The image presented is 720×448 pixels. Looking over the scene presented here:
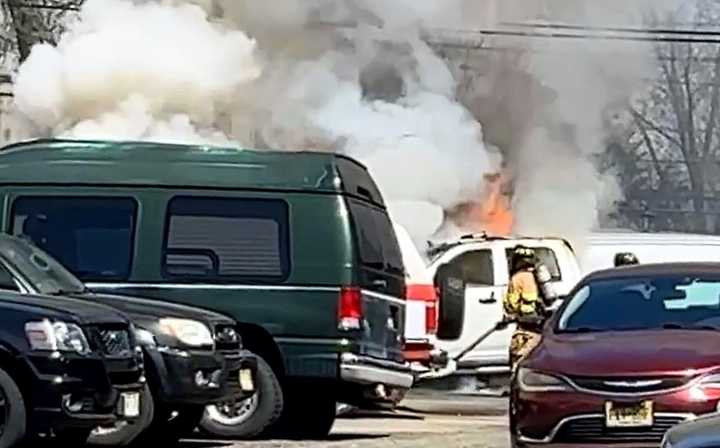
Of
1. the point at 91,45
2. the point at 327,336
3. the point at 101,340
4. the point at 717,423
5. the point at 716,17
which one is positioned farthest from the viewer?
the point at 716,17

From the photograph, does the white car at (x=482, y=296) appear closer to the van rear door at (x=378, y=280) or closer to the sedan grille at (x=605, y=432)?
the van rear door at (x=378, y=280)

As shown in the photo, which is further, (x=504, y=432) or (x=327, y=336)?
(x=504, y=432)

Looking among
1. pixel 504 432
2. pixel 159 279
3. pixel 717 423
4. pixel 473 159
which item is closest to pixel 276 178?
pixel 159 279

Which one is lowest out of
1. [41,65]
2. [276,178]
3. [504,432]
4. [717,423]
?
[504,432]

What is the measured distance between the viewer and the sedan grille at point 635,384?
34.6ft

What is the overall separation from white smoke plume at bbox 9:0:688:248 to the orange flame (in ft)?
0.68

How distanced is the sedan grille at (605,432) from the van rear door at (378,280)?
392 cm

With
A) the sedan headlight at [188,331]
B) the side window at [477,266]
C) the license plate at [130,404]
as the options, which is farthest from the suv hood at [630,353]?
the side window at [477,266]

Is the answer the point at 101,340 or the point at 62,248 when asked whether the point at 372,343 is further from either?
the point at 101,340

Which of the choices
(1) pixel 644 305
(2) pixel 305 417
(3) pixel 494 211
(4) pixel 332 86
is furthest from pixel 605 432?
(3) pixel 494 211

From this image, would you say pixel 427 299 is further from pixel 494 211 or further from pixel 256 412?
pixel 494 211

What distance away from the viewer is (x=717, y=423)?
23.4ft

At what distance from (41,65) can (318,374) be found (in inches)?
602

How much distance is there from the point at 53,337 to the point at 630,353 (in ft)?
11.5
